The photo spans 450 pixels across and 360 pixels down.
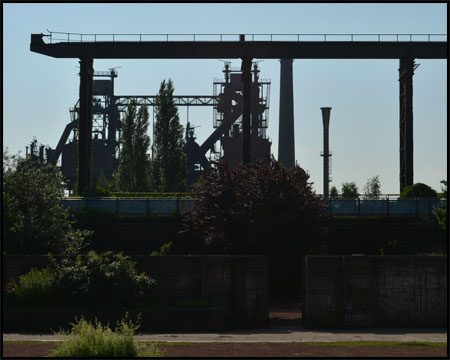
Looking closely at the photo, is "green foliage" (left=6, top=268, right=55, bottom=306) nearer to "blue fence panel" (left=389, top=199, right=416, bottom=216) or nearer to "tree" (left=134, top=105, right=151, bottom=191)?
"blue fence panel" (left=389, top=199, right=416, bottom=216)

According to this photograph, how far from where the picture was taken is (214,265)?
856 inches

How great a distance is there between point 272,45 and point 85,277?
30.6 meters

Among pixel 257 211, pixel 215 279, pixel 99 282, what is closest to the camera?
pixel 99 282

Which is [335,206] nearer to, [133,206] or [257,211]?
[133,206]

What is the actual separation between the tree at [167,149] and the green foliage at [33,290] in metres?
45.9

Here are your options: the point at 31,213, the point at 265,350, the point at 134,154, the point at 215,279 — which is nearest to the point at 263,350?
the point at 265,350

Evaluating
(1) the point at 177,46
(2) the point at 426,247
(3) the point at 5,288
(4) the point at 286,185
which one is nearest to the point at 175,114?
(1) the point at 177,46

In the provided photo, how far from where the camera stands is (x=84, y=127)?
155 feet

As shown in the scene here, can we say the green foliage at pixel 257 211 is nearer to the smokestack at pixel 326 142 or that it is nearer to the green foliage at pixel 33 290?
the green foliage at pixel 33 290

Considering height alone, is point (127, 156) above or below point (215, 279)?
above

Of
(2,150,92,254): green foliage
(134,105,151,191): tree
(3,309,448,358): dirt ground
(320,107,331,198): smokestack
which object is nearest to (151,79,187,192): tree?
(134,105,151,191): tree

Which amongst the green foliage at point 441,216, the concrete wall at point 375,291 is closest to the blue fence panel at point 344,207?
the green foliage at point 441,216

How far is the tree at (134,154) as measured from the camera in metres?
72.1

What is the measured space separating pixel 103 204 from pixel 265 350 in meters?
23.9
